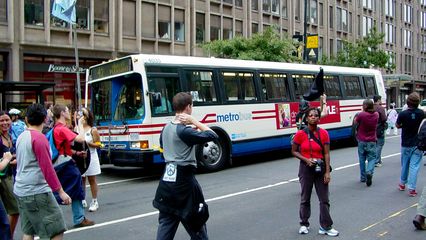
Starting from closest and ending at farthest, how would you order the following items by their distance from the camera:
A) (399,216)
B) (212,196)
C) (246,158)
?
(399,216)
(212,196)
(246,158)

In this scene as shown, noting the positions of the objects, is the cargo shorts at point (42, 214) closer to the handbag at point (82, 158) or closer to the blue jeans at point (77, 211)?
the blue jeans at point (77, 211)

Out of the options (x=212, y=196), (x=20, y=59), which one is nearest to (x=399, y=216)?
(x=212, y=196)

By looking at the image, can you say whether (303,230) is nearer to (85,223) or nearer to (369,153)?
(85,223)

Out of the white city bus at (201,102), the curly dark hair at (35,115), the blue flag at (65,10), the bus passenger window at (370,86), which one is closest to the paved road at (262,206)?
the white city bus at (201,102)

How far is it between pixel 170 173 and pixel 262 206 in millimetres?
4089

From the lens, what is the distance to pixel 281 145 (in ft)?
49.6

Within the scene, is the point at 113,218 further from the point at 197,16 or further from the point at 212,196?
the point at 197,16

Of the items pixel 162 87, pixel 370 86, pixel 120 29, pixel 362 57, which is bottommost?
pixel 162 87

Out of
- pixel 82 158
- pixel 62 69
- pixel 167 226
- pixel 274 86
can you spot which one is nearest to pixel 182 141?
pixel 167 226

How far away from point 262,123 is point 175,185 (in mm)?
9762

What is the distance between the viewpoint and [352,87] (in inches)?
738

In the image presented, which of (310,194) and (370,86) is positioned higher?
(370,86)

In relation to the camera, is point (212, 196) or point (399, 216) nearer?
point (399, 216)

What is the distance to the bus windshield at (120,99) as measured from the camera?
38.2ft
